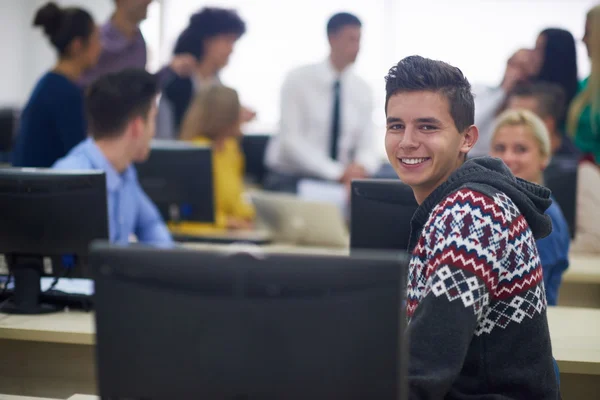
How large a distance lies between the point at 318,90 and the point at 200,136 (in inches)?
31.0

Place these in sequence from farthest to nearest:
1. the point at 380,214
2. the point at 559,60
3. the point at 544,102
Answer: the point at 559,60 → the point at 544,102 → the point at 380,214

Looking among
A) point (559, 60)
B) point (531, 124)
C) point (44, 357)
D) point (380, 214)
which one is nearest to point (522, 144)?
point (531, 124)

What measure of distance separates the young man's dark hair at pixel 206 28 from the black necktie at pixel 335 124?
0.62m

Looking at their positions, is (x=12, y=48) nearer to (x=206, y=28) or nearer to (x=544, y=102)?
(x=206, y=28)

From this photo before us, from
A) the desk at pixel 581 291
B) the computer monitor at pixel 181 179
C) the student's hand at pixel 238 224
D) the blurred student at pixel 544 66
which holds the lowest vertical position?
the desk at pixel 581 291

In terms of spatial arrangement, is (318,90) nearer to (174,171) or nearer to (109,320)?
(174,171)

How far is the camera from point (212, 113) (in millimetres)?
4066

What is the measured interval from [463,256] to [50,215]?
1.17m

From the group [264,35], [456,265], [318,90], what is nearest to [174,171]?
[318,90]

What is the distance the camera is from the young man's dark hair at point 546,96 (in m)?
3.58

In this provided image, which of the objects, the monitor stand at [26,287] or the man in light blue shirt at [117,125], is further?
the man in light blue shirt at [117,125]

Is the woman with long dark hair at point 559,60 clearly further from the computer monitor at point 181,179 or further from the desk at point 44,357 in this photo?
the desk at point 44,357

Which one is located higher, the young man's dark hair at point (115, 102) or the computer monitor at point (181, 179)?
the young man's dark hair at point (115, 102)

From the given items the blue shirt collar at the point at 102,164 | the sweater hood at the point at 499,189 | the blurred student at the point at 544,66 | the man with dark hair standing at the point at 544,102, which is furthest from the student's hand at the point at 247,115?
the sweater hood at the point at 499,189
